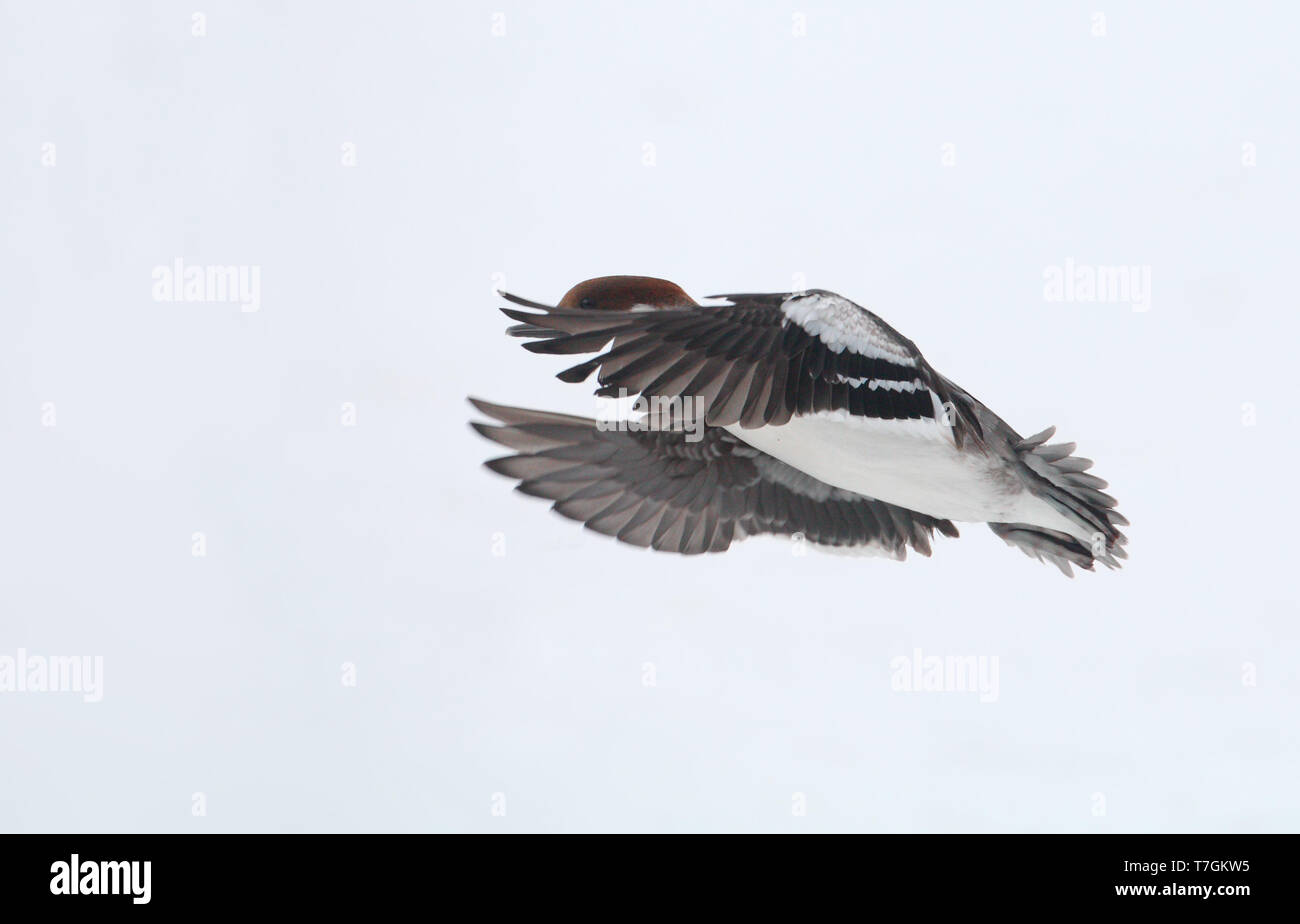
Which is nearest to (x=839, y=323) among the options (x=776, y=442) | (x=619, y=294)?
(x=776, y=442)

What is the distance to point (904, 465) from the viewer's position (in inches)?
203

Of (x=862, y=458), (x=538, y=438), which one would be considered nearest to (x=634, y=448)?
(x=538, y=438)

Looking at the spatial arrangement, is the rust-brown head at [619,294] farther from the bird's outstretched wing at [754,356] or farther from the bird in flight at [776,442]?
the bird's outstretched wing at [754,356]

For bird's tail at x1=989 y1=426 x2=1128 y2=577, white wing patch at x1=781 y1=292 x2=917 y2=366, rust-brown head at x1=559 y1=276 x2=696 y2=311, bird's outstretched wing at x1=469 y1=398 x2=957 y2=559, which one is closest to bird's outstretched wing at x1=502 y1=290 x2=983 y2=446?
white wing patch at x1=781 y1=292 x2=917 y2=366

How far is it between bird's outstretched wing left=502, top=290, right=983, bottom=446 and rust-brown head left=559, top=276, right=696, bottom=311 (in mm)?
676

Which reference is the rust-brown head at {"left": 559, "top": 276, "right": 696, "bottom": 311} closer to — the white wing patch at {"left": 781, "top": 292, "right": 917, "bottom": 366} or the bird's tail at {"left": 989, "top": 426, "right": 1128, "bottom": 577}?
the white wing patch at {"left": 781, "top": 292, "right": 917, "bottom": 366}

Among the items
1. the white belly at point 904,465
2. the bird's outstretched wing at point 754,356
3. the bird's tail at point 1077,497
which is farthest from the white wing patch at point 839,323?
the bird's tail at point 1077,497

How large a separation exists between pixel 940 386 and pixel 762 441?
73 centimetres

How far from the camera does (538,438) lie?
6023mm

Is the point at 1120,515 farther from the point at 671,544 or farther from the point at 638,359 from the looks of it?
the point at 638,359

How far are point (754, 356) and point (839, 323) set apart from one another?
0.38 m

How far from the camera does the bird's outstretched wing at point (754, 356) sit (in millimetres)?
4281

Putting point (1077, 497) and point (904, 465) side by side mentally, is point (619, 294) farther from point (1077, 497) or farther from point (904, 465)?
point (1077, 497)

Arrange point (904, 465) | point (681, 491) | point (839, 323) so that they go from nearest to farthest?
point (839, 323), point (904, 465), point (681, 491)
